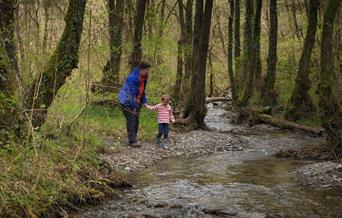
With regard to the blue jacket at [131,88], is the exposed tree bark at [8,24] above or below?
above

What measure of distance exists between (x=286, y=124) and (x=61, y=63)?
12.0m

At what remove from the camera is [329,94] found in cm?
1371

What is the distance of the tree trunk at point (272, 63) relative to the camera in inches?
978

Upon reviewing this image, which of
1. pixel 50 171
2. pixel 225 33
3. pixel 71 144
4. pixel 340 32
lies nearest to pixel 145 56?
pixel 340 32

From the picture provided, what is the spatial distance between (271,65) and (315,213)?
16832mm

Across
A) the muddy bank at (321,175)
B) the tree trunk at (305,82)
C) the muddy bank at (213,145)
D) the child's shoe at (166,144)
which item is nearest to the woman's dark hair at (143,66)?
the muddy bank at (213,145)

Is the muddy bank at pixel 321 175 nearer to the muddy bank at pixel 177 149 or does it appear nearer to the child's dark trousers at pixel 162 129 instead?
the muddy bank at pixel 177 149

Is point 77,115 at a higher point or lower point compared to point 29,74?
lower

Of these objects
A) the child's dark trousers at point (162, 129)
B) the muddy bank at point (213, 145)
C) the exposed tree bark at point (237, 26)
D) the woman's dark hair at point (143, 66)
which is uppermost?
the exposed tree bark at point (237, 26)

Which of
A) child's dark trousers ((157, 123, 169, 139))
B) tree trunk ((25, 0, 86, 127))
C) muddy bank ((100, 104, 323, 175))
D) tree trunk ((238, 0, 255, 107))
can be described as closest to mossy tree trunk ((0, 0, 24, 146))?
tree trunk ((25, 0, 86, 127))

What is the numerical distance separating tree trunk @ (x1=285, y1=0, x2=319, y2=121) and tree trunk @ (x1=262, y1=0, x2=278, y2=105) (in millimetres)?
3170

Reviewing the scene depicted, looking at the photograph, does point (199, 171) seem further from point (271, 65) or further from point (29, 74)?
point (271, 65)

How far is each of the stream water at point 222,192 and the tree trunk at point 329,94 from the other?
99 cm

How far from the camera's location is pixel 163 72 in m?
24.8
